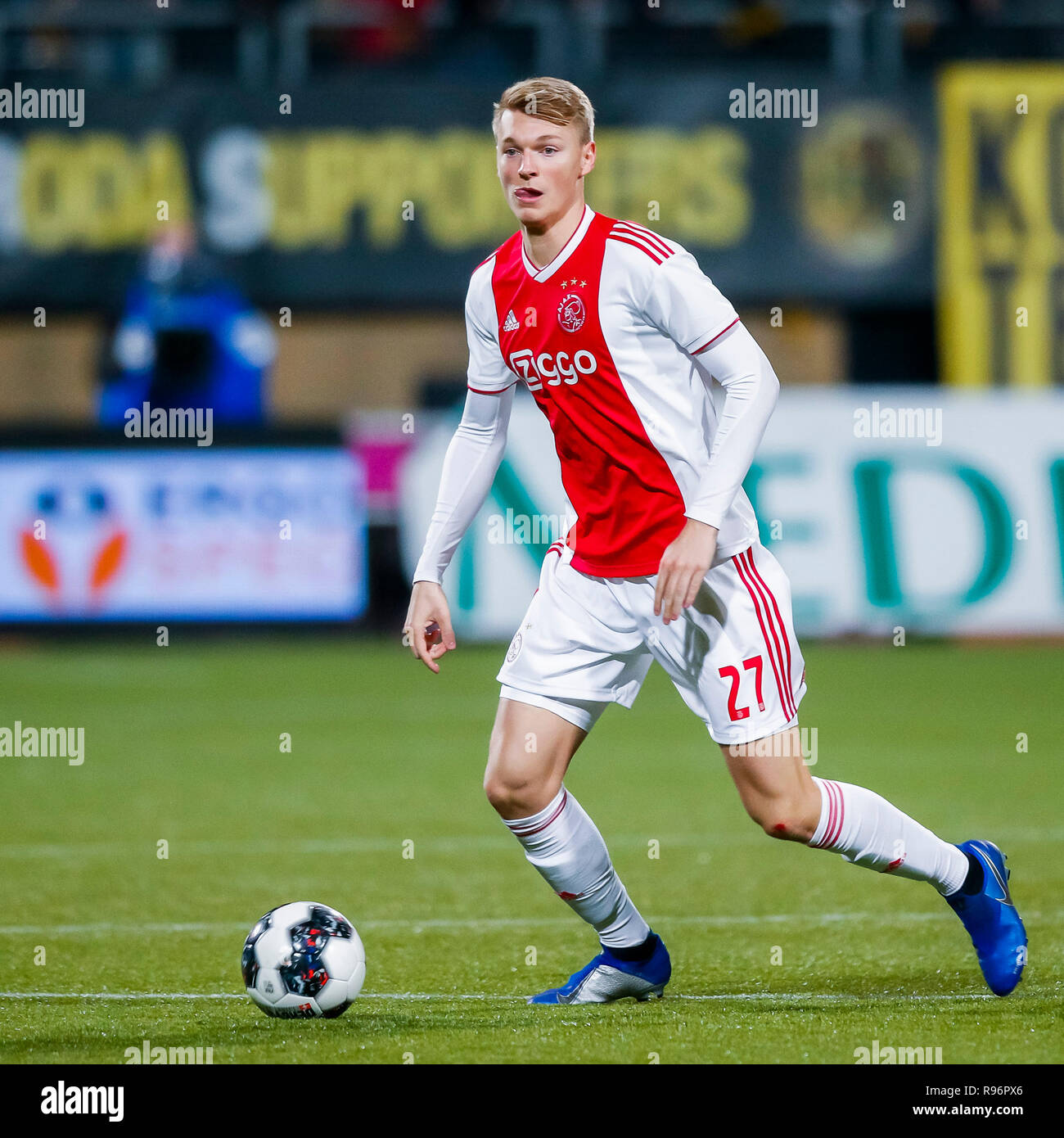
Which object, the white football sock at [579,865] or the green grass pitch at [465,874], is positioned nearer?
the green grass pitch at [465,874]

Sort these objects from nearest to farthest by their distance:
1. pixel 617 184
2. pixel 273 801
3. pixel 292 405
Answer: pixel 273 801, pixel 617 184, pixel 292 405

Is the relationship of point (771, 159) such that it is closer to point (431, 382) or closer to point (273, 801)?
point (431, 382)

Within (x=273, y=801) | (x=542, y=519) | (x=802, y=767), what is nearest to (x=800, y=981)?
(x=802, y=767)

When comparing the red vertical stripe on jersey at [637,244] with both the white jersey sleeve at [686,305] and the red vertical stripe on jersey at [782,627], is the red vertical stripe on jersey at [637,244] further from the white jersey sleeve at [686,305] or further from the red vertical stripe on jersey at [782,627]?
the red vertical stripe on jersey at [782,627]

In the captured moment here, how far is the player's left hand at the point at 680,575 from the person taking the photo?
3918 mm

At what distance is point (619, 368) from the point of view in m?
4.20

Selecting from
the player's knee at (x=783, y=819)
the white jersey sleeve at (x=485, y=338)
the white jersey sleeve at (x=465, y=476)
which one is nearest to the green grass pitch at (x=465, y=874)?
the player's knee at (x=783, y=819)

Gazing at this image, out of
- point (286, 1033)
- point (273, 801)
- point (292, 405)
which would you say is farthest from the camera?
point (292, 405)

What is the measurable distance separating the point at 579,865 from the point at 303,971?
67cm

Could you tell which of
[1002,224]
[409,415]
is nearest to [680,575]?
[409,415]

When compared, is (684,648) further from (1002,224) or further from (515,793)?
(1002,224)

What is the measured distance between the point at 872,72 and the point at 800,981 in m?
11.4

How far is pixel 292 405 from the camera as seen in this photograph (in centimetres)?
1727

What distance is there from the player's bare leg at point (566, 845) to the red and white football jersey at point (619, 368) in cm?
39
